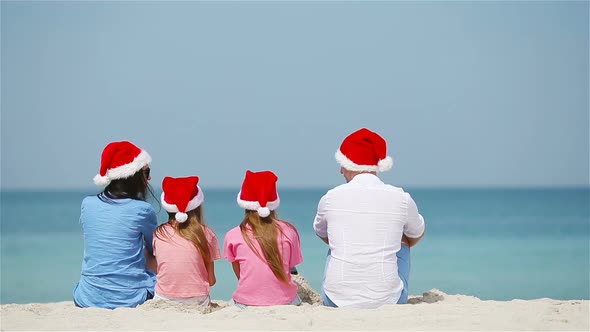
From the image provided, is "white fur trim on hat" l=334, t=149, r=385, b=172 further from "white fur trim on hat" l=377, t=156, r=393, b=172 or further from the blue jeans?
the blue jeans

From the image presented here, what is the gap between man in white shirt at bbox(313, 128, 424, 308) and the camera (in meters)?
5.93

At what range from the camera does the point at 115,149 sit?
21.2 feet

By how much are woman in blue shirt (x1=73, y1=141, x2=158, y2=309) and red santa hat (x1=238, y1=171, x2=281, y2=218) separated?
714 mm

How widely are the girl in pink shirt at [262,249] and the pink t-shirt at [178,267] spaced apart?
0.80ft

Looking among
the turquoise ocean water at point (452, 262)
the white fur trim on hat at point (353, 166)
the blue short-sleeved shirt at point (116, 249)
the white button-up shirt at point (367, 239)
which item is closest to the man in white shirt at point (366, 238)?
the white button-up shirt at point (367, 239)

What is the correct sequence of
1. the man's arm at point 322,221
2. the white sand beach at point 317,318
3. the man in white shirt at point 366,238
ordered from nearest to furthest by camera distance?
the white sand beach at point 317,318, the man in white shirt at point 366,238, the man's arm at point 322,221

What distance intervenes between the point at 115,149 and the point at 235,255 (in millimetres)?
1196

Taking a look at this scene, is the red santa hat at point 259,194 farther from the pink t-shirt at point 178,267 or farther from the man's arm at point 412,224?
the man's arm at point 412,224

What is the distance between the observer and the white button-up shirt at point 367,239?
5.93 meters

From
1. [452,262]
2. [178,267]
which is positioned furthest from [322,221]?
[452,262]

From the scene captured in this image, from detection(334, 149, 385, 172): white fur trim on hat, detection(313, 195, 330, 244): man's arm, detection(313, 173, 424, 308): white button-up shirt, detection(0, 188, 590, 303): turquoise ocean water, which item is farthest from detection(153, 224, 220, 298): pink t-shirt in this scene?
detection(0, 188, 590, 303): turquoise ocean water

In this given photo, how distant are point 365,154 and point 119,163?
1.80 metres

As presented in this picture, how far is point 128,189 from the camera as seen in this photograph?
6.46m

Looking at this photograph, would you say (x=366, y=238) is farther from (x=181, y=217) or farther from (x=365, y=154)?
(x=181, y=217)
